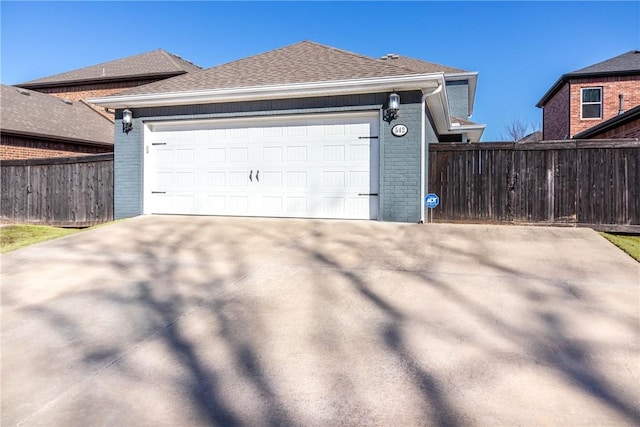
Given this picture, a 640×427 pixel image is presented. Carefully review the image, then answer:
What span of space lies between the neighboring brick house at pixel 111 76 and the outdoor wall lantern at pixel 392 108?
1444 cm

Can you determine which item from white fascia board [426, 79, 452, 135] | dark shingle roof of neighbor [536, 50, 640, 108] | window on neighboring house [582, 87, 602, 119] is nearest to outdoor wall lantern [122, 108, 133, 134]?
white fascia board [426, 79, 452, 135]

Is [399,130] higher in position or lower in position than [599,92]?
lower

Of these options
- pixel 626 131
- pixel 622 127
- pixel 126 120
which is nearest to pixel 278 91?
pixel 126 120

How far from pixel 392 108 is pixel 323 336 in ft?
17.6

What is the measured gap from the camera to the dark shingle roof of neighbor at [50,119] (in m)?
12.9

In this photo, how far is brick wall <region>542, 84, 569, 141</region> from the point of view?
18.1m

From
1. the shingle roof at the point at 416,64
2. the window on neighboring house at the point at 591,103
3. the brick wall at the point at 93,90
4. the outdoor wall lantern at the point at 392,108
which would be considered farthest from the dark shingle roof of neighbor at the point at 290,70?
the window on neighboring house at the point at 591,103

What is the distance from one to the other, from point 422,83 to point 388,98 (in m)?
0.69

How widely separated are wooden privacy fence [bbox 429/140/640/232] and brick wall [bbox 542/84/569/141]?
12036mm

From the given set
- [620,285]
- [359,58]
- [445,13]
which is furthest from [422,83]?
[445,13]

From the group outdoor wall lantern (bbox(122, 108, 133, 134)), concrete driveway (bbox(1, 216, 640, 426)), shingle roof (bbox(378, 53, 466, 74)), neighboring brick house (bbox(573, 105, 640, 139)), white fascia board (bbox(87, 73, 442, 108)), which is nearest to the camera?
concrete driveway (bbox(1, 216, 640, 426))

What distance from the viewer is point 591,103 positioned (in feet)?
56.4

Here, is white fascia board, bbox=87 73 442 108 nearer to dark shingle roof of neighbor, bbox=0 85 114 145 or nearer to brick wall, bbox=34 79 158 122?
dark shingle roof of neighbor, bbox=0 85 114 145

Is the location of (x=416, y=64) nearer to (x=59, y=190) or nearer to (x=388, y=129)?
(x=388, y=129)
